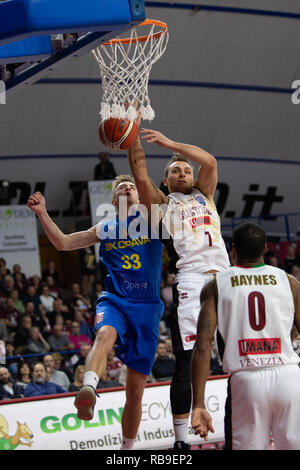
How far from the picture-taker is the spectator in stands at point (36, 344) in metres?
12.9

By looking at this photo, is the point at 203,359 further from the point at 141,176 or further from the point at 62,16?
the point at 62,16

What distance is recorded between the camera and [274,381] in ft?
14.0

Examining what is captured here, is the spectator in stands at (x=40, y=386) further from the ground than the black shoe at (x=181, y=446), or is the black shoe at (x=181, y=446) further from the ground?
the black shoe at (x=181, y=446)

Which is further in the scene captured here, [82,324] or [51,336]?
[82,324]

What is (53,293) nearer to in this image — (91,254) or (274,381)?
(91,254)

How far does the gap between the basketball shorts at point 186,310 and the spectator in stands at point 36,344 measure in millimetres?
7160

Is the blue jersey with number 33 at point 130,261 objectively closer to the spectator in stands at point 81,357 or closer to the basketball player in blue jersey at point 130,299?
the basketball player in blue jersey at point 130,299

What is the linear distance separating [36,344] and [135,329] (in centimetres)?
690

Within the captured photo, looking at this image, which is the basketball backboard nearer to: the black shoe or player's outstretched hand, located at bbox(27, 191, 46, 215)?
player's outstretched hand, located at bbox(27, 191, 46, 215)

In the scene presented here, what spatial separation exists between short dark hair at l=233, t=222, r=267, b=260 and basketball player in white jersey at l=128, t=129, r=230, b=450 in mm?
1536

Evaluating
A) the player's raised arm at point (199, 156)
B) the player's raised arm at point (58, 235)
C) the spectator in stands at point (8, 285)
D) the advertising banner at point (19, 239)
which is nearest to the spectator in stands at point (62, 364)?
the spectator in stands at point (8, 285)

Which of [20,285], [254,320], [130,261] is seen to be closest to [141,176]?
[130,261]

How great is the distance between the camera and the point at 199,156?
6164mm
